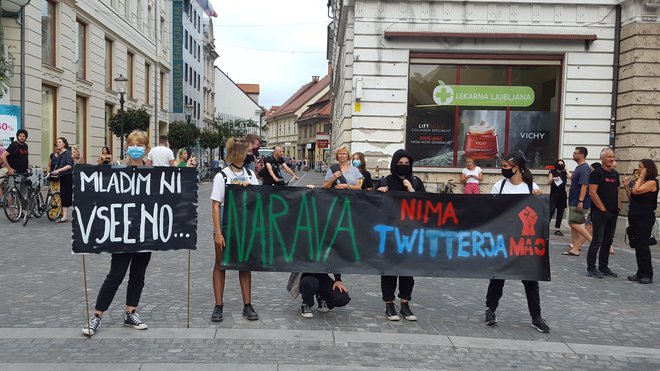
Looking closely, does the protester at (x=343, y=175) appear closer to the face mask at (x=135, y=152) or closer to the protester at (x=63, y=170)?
the face mask at (x=135, y=152)

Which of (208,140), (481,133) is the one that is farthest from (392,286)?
(208,140)

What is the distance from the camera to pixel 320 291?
6.03 metres

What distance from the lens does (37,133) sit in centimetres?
2314

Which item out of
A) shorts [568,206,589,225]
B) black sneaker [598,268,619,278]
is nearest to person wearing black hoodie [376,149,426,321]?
black sneaker [598,268,619,278]

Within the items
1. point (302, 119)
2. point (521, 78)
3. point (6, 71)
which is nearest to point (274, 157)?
point (521, 78)

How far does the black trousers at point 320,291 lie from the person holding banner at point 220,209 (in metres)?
0.53

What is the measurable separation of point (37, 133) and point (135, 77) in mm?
14315

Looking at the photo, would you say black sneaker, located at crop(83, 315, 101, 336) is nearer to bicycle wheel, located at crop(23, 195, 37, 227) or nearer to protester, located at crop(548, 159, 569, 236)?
bicycle wheel, located at crop(23, 195, 37, 227)

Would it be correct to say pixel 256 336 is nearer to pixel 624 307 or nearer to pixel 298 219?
pixel 298 219

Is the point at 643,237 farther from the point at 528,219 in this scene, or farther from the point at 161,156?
the point at 161,156

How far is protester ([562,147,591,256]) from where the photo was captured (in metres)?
9.98

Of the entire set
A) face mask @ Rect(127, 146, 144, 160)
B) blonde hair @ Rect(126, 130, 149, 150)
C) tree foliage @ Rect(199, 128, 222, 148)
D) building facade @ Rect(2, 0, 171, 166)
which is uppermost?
building facade @ Rect(2, 0, 171, 166)

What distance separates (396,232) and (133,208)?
250 cm

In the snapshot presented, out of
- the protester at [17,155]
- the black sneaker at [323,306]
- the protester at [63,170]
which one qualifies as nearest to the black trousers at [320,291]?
the black sneaker at [323,306]
